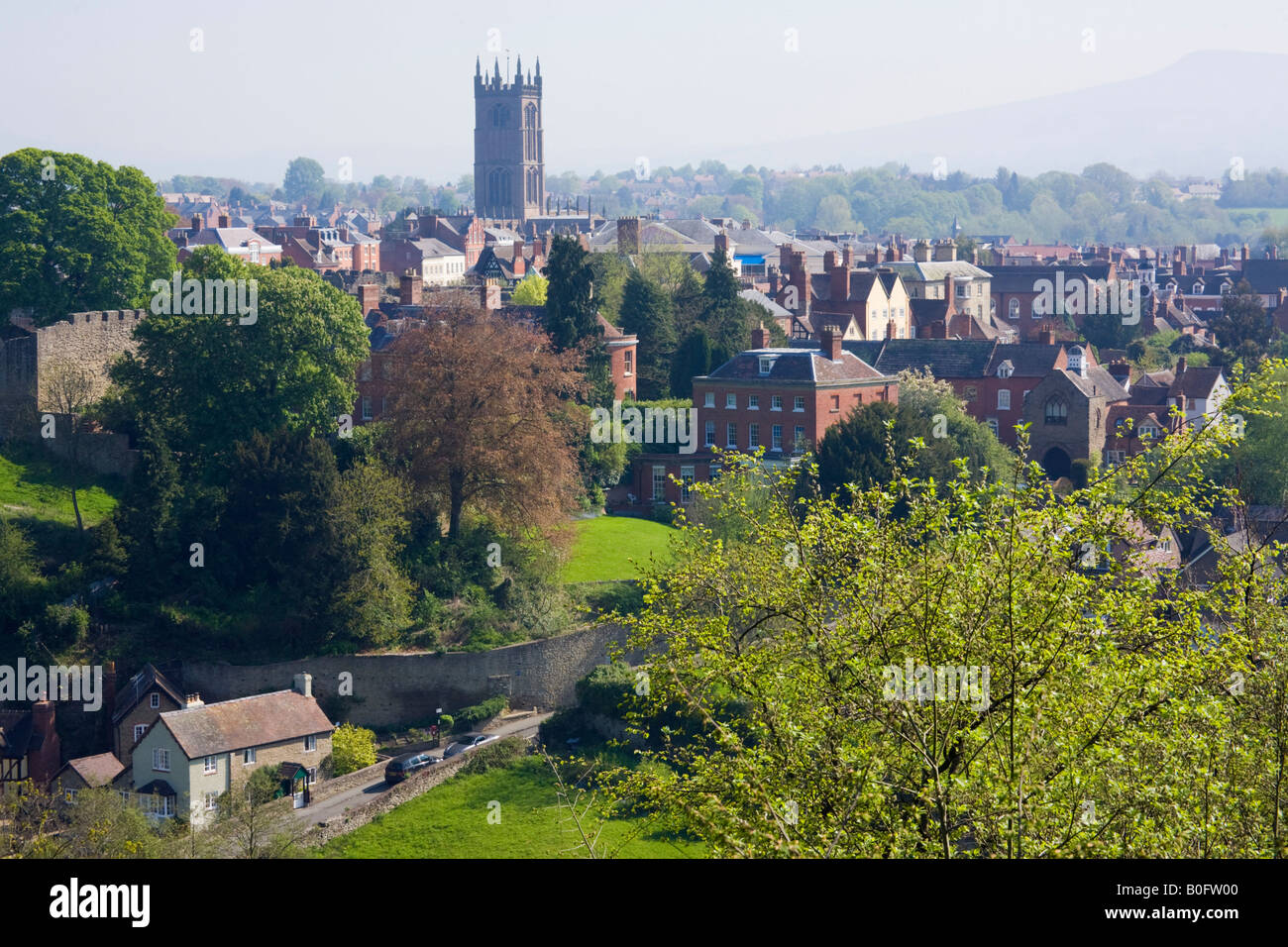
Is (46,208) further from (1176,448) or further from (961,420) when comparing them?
(1176,448)

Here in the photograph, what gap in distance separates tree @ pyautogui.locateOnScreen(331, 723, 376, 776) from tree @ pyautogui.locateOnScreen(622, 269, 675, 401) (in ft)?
65.8

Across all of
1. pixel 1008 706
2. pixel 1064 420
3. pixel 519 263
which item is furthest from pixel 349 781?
pixel 519 263

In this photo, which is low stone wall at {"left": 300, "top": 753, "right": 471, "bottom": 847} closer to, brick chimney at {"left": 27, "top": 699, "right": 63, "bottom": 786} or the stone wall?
the stone wall

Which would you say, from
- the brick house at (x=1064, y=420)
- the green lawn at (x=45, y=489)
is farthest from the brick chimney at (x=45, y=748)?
the brick house at (x=1064, y=420)

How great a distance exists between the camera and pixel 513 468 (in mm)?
35438

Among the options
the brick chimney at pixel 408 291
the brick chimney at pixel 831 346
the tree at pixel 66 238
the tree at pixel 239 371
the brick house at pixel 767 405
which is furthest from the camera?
the brick chimney at pixel 408 291

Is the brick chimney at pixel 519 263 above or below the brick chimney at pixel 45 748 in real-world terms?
above

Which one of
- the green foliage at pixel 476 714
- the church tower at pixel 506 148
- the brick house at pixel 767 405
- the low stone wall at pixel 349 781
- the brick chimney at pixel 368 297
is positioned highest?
the church tower at pixel 506 148

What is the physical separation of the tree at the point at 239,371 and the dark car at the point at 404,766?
881cm

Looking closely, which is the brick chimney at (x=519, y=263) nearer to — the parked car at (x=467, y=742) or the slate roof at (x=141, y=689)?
the parked car at (x=467, y=742)

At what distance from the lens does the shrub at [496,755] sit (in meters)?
30.5

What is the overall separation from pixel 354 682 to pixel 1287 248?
131233 mm

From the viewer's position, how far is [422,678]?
33.6 meters

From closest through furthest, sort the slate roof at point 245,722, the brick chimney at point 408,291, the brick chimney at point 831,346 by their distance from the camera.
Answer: the slate roof at point 245,722 → the brick chimney at point 831,346 → the brick chimney at point 408,291
